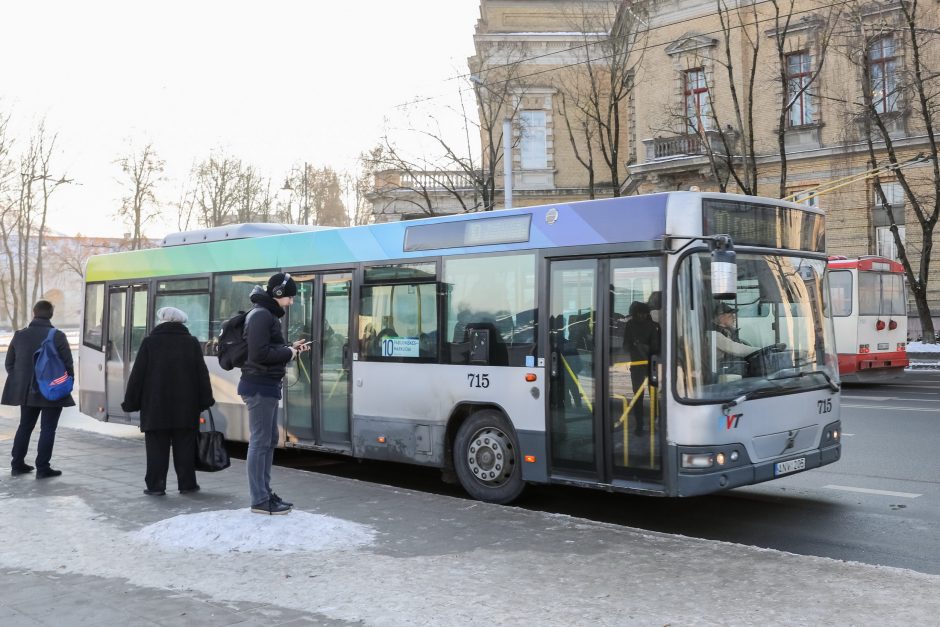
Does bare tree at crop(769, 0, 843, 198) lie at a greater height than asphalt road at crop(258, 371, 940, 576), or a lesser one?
greater

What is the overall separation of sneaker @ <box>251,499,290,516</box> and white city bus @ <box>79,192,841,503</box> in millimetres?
2160

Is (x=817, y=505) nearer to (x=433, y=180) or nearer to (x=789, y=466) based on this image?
(x=789, y=466)

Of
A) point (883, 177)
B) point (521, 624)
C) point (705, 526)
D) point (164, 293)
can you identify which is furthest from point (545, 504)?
point (883, 177)

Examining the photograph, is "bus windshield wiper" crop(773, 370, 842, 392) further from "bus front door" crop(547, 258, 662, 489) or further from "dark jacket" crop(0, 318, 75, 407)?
"dark jacket" crop(0, 318, 75, 407)

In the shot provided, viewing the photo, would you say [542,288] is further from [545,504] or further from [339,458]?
[339,458]

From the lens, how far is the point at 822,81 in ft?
113

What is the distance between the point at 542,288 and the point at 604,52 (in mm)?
32518

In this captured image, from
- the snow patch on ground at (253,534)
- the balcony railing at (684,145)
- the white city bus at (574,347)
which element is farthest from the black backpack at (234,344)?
the balcony railing at (684,145)

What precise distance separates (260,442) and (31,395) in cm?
375

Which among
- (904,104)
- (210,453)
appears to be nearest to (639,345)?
(210,453)

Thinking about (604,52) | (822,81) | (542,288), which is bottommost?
(542,288)

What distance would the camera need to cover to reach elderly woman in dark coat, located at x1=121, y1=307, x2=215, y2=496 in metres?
8.83

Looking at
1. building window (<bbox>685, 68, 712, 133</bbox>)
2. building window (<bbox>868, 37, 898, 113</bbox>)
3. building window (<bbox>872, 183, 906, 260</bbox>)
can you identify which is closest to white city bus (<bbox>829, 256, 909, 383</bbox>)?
building window (<bbox>868, 37, 898, 113</bbox>)

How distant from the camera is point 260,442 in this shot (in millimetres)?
7586
